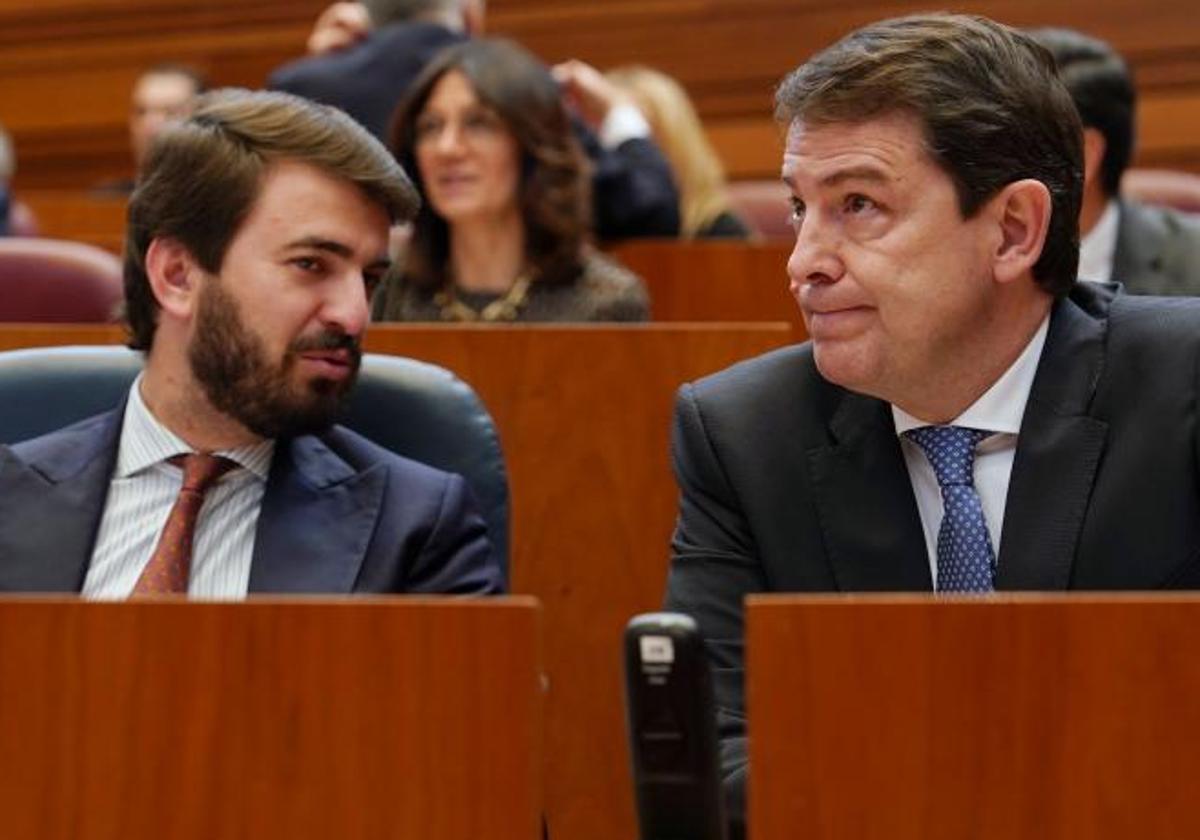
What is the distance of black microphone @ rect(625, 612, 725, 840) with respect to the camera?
1.25 metres

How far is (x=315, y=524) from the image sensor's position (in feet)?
6.71

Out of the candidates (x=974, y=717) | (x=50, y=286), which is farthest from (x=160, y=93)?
(x=974, y=717)

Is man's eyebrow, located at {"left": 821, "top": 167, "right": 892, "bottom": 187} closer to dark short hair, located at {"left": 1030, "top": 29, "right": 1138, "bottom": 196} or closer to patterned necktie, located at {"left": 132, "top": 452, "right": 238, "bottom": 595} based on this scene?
patterned necktie, located at {"left": 132, "top": 452, "right": 238, "bottom": 595}

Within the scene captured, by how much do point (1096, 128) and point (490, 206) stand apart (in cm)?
95

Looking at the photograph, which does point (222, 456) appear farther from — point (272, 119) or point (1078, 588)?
point (1078, 588)

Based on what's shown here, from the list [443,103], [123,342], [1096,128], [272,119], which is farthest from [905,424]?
[443,103]

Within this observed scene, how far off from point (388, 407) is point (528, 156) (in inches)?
55.7

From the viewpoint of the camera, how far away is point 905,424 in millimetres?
1851

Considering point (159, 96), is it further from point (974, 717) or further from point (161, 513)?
point (974, 717)

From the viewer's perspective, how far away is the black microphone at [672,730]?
125cm

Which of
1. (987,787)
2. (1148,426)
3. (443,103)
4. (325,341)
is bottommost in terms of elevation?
(987,787)

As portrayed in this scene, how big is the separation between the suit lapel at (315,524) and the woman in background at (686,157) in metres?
2.36

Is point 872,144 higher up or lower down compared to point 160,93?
lower down

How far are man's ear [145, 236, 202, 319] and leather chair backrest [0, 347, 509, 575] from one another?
8 centimetres
